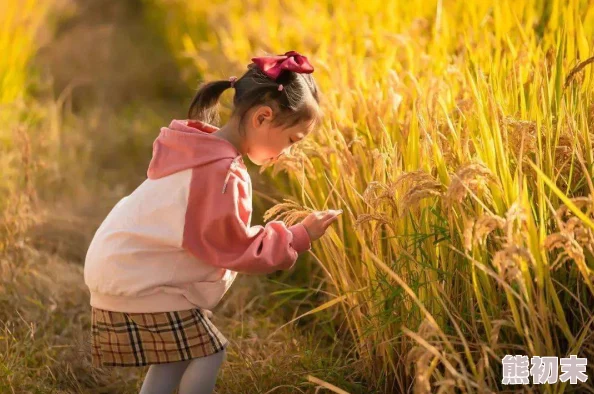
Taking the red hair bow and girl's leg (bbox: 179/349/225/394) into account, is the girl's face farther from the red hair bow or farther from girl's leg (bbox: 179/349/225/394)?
girl's leg (bbox: 179/349/225/394)

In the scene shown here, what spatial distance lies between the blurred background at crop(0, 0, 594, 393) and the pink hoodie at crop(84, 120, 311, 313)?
0.24 m

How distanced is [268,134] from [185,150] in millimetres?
189

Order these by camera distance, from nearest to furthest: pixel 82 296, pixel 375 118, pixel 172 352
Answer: pixel 172 352, pixel 375 118, pixel 82 296

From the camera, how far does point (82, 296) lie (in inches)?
126

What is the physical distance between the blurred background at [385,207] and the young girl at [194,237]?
0.22m

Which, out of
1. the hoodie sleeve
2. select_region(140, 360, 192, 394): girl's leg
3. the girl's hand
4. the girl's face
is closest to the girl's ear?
the girl's face

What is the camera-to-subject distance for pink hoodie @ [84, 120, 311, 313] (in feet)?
6.88

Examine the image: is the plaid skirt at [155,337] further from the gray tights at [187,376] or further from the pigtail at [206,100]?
the pigtail at [206,100]

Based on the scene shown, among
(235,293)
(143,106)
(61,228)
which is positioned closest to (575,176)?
(235,293)

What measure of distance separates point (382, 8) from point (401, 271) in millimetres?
2556

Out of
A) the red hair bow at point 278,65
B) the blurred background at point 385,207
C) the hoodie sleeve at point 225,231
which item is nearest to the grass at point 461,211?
the blurred background at point 385,207

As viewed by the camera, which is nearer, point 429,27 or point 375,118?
point 375,118

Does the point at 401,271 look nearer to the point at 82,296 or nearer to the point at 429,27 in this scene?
the point at 82,296

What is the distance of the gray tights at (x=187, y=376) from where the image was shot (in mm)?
2188
